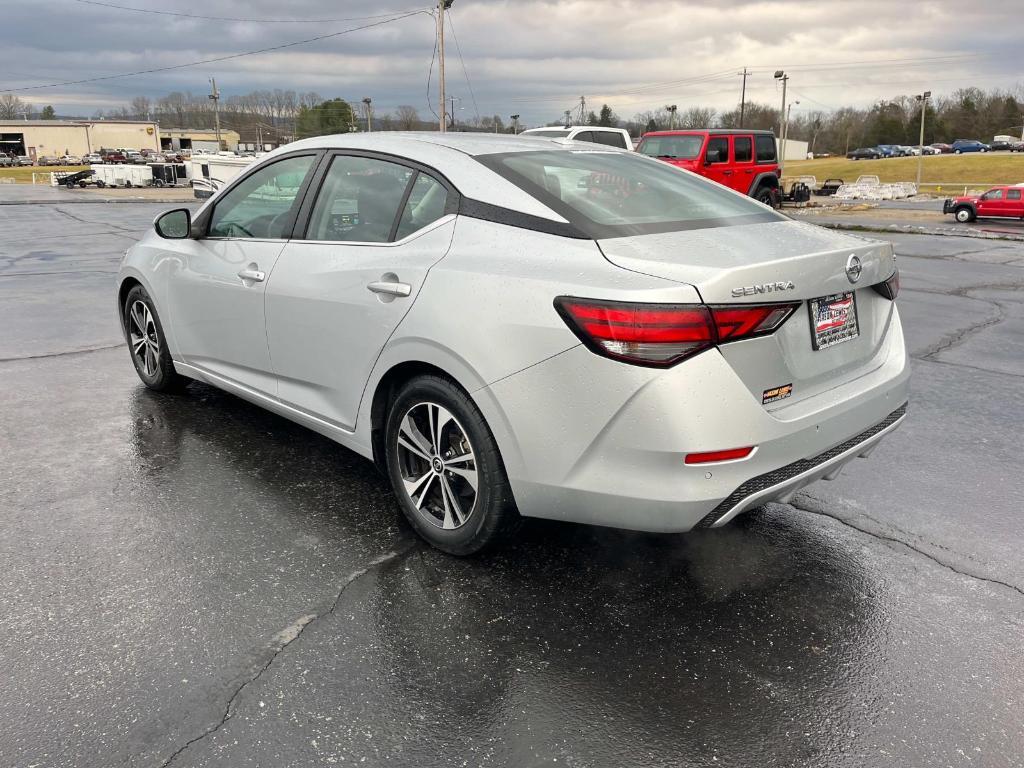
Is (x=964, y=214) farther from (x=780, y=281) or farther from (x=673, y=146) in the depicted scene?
(x=780, y=281)

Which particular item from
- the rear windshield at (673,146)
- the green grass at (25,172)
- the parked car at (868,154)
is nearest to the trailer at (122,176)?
the green grass at (25,172)

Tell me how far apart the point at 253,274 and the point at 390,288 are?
118 centimetres

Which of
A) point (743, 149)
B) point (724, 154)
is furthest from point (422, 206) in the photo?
point (743, 149)

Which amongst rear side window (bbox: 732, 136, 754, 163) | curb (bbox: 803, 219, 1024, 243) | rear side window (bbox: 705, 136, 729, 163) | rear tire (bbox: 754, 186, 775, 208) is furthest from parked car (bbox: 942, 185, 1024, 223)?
rear side window (bbox: 705, 136, 729, 163)

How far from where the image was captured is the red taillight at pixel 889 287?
3327mm

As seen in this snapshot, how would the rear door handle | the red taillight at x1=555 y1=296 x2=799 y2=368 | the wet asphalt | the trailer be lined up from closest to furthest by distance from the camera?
the wet asphalt
the red taillight at x1=555 y1=296 x2=799 y2=368
the rear door handle
the trailer

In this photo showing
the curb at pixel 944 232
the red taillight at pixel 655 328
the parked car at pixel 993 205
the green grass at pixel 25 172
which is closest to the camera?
the red taillight at pixel 655 328

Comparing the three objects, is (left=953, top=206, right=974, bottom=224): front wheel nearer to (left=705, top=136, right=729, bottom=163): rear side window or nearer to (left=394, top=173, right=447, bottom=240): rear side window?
(left=705, top=136, right=729, bottom=163): rear side window

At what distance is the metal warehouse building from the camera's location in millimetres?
121938

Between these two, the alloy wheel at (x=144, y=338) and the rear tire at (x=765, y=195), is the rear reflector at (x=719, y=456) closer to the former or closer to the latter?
the alloy wheel at (x=144, y=338)

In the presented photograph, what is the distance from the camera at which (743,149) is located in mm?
21344

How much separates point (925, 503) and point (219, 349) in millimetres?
3803

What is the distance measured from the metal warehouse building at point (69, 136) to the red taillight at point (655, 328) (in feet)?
452

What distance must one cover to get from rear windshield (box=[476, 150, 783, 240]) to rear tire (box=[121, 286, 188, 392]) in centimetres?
292
